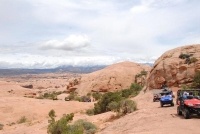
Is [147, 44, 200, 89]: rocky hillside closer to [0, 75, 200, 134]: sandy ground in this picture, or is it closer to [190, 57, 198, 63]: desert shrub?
[190, 57, 198, 63]: desert shrub

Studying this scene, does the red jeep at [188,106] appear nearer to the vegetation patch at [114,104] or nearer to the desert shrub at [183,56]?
the vegetation patch at [114,104]

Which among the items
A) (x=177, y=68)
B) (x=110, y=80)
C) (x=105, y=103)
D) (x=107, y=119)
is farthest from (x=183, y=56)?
(x=110, y=80)

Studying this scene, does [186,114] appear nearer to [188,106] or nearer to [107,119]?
[188,106]

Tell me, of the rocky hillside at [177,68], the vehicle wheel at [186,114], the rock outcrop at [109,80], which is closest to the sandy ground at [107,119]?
the vehicle wheel at [186,114]

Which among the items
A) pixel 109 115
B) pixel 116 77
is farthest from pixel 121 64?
pixel 109 115

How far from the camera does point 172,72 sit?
4412 centimetres

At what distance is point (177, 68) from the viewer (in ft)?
144

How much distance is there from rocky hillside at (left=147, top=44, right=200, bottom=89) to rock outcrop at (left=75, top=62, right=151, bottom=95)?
23585 mm

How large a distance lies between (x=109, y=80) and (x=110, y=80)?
0.23 meters

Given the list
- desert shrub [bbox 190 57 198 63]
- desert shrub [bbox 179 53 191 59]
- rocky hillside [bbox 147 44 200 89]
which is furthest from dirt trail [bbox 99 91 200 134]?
desert shrub [bbox 179 53 191 59]

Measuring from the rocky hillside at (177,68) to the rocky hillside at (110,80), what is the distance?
66.1ft

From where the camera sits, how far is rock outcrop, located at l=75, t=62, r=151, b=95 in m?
70.9

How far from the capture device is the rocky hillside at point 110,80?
233 feet

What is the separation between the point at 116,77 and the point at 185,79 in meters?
31.9
